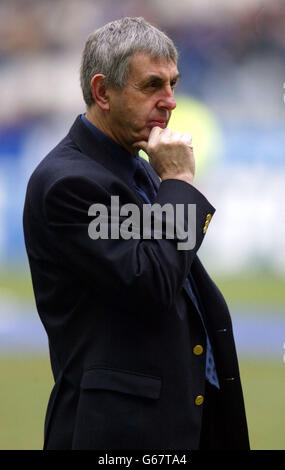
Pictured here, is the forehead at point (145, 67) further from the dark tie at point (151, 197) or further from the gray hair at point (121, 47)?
the dark tie at point (151, 197)

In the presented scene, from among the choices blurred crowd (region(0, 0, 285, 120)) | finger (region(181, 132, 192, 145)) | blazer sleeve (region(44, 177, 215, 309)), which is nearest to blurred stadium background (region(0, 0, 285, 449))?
blurred crowd (region(0, 0, 285, 120))

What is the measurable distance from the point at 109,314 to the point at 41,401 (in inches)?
114

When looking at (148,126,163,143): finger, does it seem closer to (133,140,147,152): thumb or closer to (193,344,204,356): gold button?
(133,140,147,152): thumb

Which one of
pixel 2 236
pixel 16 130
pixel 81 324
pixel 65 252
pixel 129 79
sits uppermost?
pixel 16 130

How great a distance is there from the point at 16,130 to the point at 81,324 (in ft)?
22.8

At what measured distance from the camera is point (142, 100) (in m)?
1.74

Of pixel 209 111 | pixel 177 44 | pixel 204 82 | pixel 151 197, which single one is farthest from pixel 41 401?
pixel 177 44

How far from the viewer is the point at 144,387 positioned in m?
1.64

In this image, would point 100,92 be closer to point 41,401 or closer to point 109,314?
point 109,314

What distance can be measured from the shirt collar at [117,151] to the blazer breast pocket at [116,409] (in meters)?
0.45

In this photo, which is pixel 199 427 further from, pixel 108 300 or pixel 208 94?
pixel 208 94

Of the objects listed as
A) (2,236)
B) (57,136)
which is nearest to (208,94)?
(57,136)

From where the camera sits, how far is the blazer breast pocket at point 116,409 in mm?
1627
